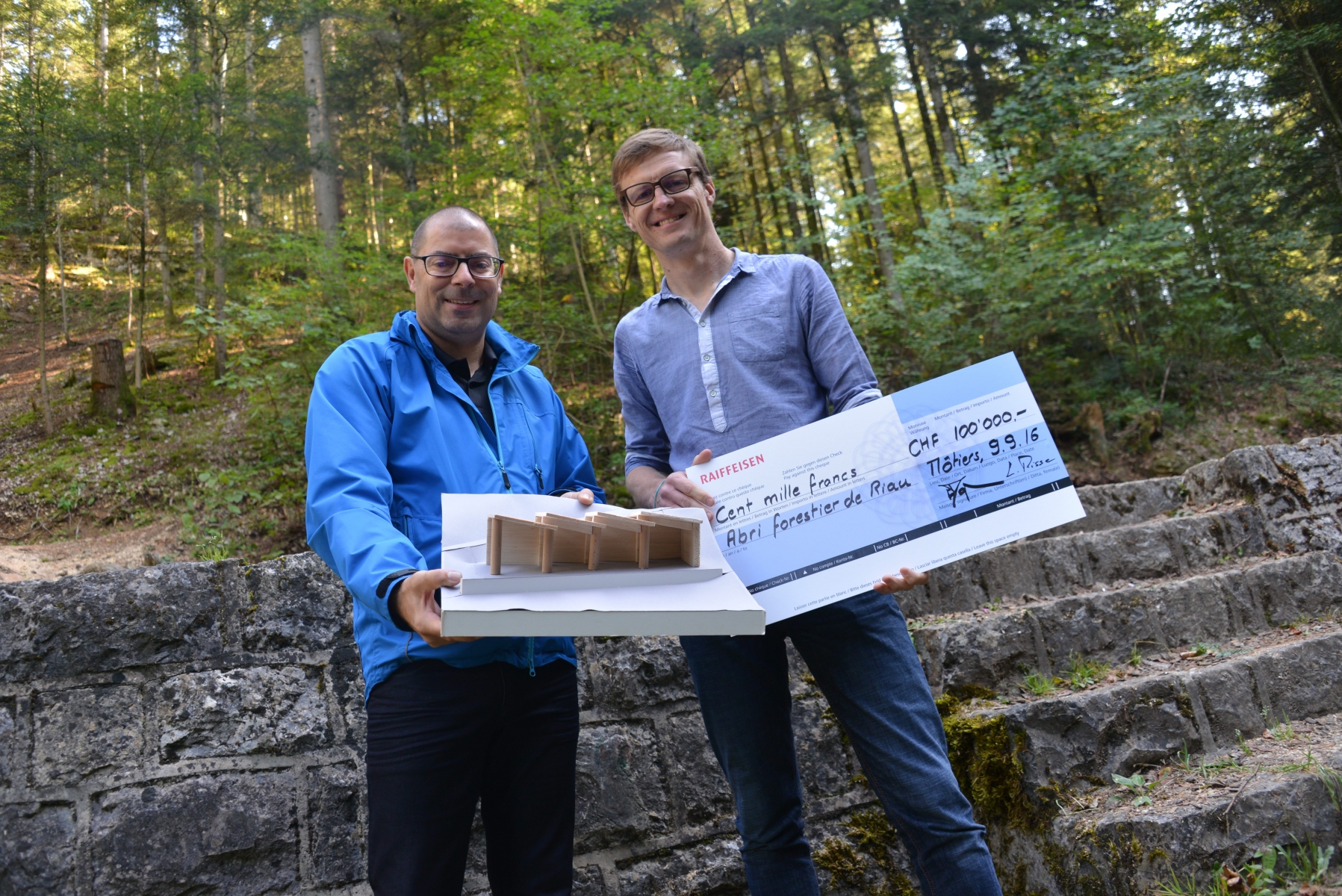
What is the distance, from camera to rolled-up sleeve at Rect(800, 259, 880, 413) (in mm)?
1574

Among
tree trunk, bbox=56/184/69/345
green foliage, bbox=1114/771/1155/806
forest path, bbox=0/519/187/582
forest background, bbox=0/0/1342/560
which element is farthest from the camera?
tree trunk, bbox=56/184/69/345

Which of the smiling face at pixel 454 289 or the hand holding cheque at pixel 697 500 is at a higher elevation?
Result: the smiling face at pixel 454 289

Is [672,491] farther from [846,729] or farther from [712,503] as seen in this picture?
[846,729]

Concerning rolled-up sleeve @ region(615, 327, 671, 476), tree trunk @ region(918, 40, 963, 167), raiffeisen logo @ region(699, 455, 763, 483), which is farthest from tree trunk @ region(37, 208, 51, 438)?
tree trunk @ region(918, 40, 963, 167)

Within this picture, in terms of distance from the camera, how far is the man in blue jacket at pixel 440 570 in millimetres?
1293

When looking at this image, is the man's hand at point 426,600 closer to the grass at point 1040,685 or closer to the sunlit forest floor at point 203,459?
the grass at point 1040,685

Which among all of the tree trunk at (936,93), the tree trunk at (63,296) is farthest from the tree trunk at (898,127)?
the tree trunk at (63,296)

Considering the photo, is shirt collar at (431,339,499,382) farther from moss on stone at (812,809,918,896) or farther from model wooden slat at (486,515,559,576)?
moss on stone at (812,809,918,896)

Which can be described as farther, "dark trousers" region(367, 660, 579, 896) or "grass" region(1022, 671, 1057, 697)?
"grass" region(1022, 671, 1057, 697)

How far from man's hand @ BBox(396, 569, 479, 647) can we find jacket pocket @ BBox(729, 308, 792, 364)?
0.80 metres

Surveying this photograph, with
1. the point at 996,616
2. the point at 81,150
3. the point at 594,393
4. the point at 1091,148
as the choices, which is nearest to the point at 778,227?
the point at 1091,148

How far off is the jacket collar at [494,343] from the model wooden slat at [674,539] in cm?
54

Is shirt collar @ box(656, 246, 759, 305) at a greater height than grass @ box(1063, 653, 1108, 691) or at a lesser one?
greater

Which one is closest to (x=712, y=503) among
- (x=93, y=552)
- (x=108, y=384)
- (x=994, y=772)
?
(x=994, y=772)
